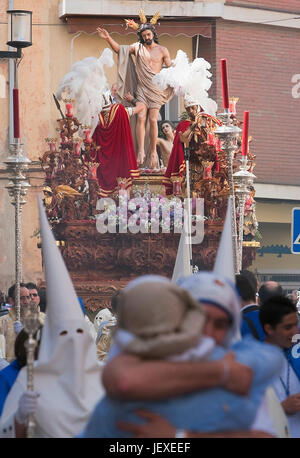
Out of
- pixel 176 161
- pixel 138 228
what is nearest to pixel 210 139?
pixel 176 161

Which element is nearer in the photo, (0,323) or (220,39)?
(0,323)

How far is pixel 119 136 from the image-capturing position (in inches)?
648

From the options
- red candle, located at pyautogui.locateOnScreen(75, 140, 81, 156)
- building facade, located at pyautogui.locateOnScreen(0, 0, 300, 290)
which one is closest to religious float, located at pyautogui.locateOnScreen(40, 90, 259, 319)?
red candle, located at pyautogui.locateOnScreen(75, 140, 81, 156)

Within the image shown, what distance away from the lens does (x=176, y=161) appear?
15.7 meters

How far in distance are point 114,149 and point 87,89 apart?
1008 millimetres

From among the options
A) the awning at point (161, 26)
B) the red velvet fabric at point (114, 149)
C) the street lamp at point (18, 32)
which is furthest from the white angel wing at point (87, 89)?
the awning at point (161, 26)

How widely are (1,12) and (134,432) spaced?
69.7ft

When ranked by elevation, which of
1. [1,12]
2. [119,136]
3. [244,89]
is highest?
[1,12]

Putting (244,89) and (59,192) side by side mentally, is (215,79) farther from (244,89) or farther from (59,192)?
(59,192)

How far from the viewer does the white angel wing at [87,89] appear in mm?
15961

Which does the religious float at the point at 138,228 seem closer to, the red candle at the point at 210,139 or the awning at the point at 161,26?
the red candle at the point at 210,139

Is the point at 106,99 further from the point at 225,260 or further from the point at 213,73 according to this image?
the point at 225,260
